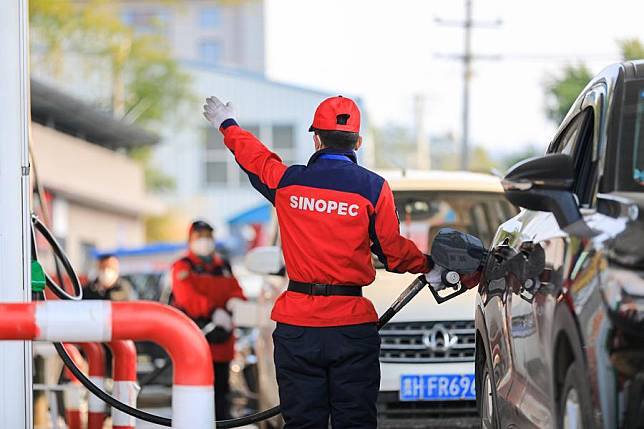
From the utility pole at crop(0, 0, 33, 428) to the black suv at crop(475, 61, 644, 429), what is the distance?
2051mm

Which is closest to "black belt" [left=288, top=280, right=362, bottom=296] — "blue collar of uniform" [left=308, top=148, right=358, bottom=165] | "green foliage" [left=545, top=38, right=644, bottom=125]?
"blue collar of uniform" [left=308, top=148, right=358, bottom=165]

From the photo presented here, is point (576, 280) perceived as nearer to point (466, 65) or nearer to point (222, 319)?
point (222, 319)

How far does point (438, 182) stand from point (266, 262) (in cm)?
144

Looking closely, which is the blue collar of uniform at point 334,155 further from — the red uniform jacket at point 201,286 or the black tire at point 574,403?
the red uniform jacket at point 201,286

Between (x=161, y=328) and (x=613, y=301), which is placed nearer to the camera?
(x=613, y=301)

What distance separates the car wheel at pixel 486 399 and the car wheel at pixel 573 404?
1.55m

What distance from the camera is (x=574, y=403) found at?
4852mm

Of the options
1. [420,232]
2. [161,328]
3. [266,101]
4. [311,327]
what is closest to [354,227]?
[311,327]

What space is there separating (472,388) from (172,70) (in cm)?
6069

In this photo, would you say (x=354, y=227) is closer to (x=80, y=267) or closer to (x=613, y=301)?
(x=613, y=301)

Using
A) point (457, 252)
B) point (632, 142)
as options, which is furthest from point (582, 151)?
point (457, 252)

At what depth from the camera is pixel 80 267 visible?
4669 centimetres

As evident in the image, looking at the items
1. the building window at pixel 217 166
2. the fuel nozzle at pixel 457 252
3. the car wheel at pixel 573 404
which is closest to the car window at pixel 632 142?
the car wheel at pixel 573 404

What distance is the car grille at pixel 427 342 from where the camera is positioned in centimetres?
964
